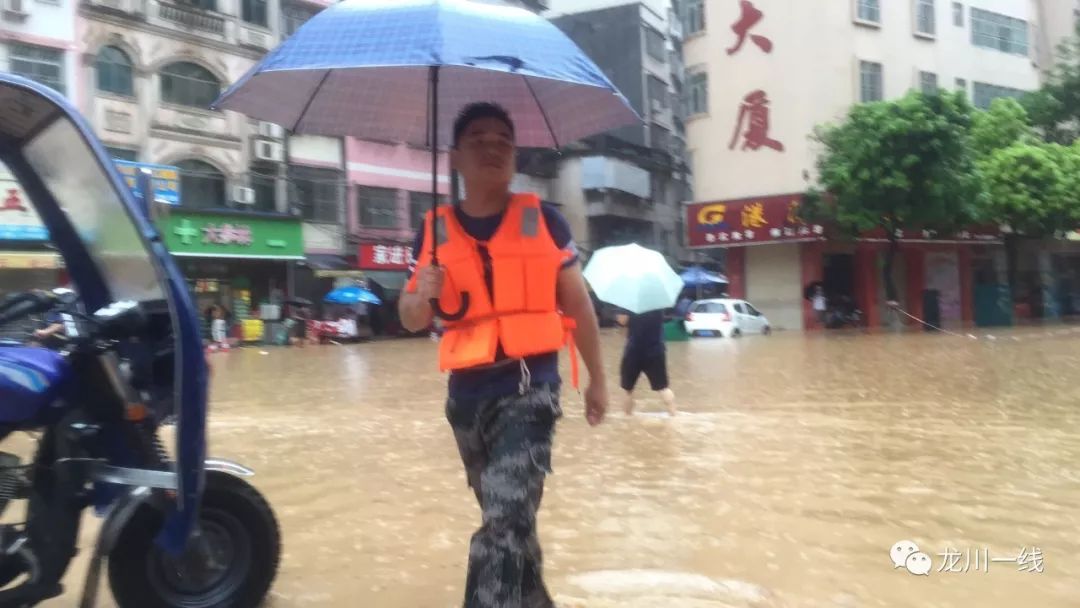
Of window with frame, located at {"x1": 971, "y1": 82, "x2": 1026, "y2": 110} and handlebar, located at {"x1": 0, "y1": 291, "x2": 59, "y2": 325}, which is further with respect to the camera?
window with frame, located at {"x1": 971, "y1": 82, "x2": 1026, "y2": 110}

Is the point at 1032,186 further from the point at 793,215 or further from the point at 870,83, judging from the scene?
the point at 793,215

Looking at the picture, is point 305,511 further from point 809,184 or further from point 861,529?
point 809,184

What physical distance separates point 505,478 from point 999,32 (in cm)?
3806

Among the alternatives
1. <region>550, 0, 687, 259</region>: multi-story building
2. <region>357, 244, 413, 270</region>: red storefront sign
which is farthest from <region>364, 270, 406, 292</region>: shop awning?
<region>550, 0, 687, 259</region>: multi-story building

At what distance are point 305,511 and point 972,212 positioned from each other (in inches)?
991

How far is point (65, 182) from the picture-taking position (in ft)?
11.6

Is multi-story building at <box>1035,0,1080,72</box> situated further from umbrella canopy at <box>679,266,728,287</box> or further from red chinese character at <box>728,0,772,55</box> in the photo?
umbrella canopy at <box>679,266,728,287</box>

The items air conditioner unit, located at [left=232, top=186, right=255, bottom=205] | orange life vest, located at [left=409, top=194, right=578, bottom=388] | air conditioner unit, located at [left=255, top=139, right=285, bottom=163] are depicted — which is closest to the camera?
orange life vest, located at [left=409, top=194, right=578, bottom=388]

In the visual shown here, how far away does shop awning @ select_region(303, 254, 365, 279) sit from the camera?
1191 inches

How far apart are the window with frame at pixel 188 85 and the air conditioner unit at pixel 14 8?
403 centimetres

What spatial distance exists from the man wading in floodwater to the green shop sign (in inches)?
957

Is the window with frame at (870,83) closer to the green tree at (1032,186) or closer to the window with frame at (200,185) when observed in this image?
the green tree at (1032,186)

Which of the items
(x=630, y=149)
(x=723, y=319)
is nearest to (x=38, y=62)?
(x=723, y=319)

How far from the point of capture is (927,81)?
32.2 meters
